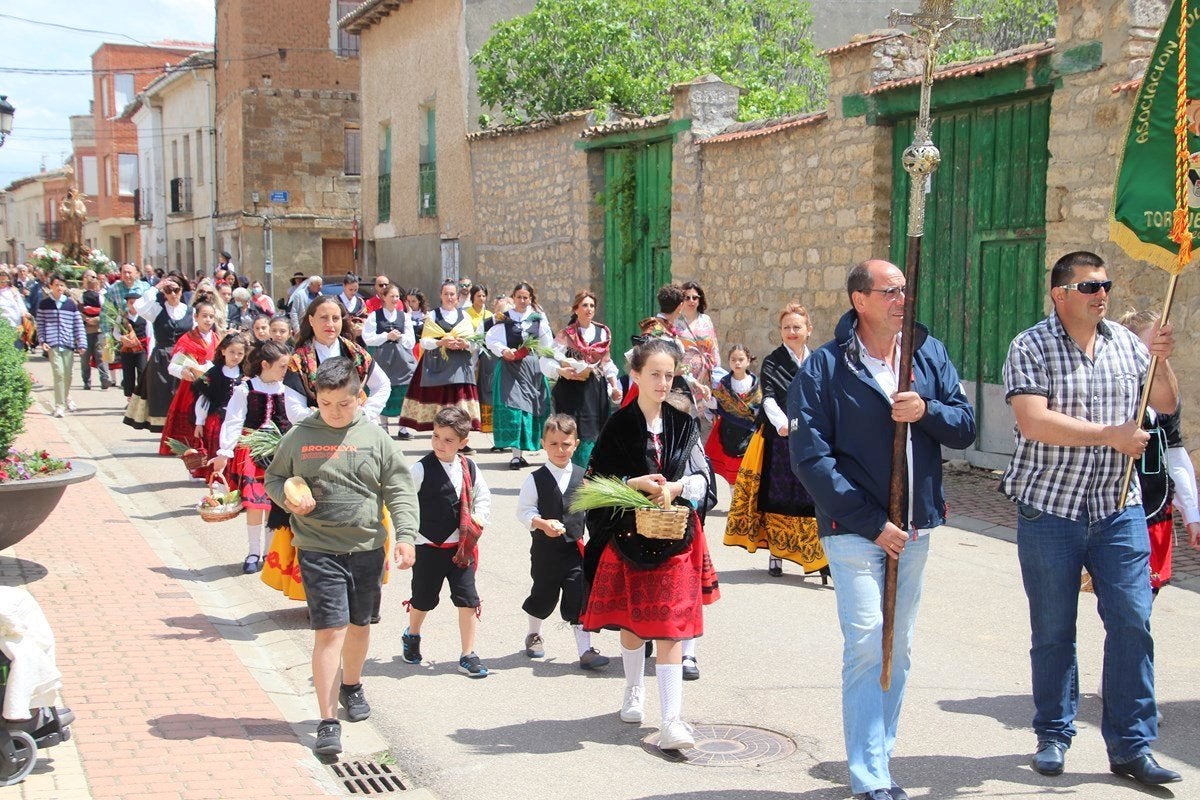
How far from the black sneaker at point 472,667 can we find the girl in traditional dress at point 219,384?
14.4ft

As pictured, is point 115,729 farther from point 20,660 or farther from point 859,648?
point 859,648

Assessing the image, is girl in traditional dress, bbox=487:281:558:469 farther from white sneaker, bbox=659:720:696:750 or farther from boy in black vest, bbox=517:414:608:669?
white sneaker, bbox=659:720:696:750

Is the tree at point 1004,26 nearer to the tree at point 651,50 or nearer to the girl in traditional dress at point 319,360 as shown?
the tree at point 651,50

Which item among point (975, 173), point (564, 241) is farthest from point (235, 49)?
point (975, 173)

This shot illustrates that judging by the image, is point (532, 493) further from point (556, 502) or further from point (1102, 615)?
point (1102, 615)

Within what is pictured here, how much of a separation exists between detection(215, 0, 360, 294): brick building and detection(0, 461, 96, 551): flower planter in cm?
2886

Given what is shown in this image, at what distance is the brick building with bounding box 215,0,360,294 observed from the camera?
117ft

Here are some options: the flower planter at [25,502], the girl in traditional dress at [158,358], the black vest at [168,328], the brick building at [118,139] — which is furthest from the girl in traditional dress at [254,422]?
the brick building at [118,139]

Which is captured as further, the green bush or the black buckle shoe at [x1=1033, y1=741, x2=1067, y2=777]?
the green bush

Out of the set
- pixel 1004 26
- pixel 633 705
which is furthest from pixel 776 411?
pixel 1004 26

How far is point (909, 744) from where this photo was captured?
5414mm

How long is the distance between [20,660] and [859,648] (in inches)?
118

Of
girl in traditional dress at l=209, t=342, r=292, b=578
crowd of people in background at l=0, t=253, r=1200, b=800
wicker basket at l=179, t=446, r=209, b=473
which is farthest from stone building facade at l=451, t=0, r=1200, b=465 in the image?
wicker basket at l=179, t=446, r=209, b=473

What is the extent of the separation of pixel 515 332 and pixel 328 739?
8445mm
